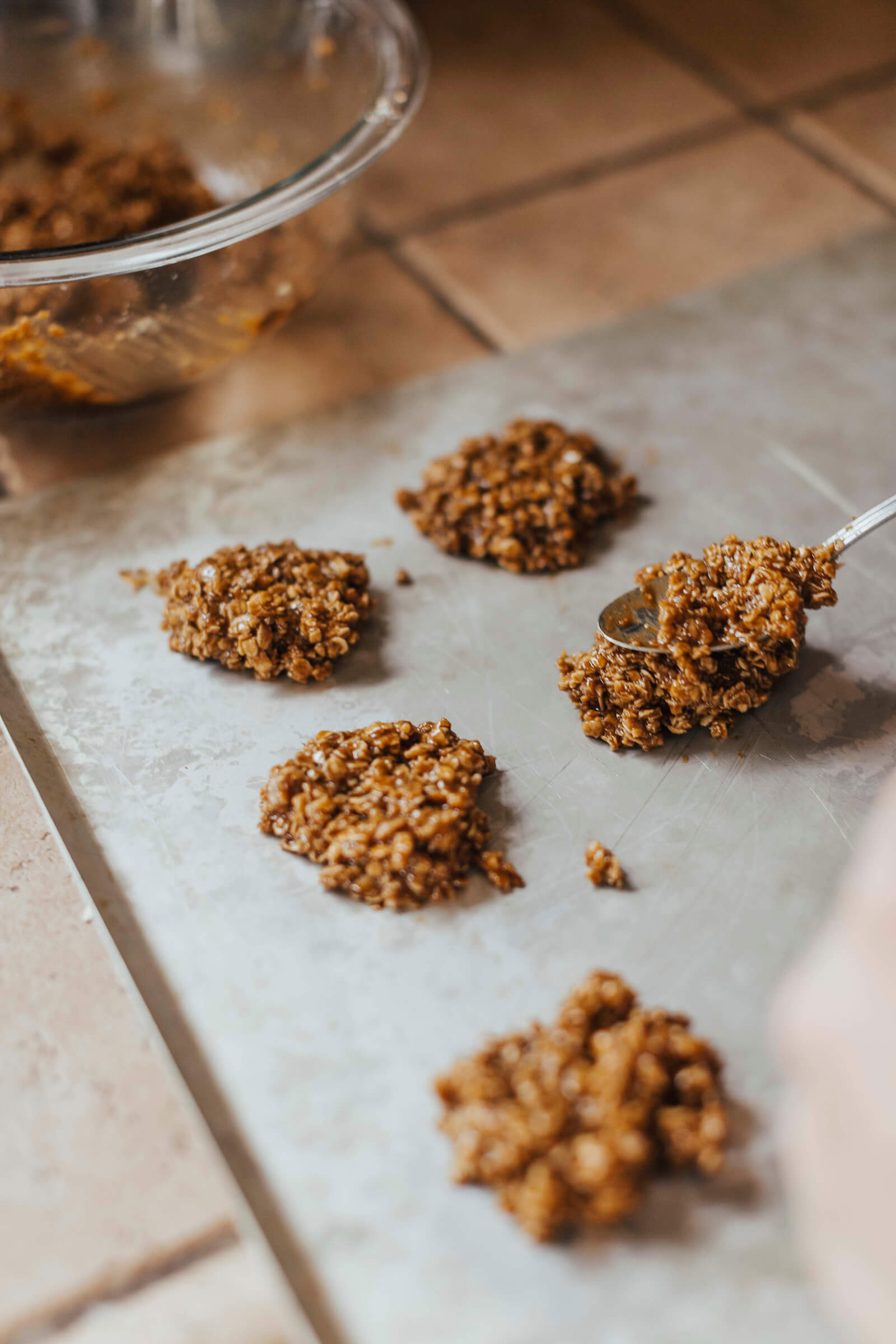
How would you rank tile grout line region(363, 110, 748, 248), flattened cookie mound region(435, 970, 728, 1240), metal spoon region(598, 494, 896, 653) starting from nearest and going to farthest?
1. flattened cookie mound region(435, 970, 728, 1240)
2. metal spoon region(598, 494, 896, 653)
3. tile grout line region(363, 110, 748, 248)

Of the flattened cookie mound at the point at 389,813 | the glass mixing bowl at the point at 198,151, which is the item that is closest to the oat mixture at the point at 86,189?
the glass mixing bowl at the point at 198,151

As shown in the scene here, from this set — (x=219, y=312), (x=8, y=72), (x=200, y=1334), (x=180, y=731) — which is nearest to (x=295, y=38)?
(x=8, y=72)

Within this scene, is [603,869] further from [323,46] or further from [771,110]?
[771,110]

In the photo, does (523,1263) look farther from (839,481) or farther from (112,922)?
(839,481)

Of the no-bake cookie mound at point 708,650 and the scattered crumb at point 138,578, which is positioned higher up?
the no-bake cookie mound at point 708,650

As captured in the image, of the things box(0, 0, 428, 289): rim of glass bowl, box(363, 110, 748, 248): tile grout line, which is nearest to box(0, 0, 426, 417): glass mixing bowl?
box(0, 0, 428, 289): rim of glass bowl

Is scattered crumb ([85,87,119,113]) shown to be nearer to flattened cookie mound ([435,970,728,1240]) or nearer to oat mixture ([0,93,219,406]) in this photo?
oat mixture ([0,93,219,406])

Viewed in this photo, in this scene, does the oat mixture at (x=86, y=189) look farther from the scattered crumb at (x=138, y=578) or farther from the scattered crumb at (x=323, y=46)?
the scattered crumb at (x=138, y=578)
